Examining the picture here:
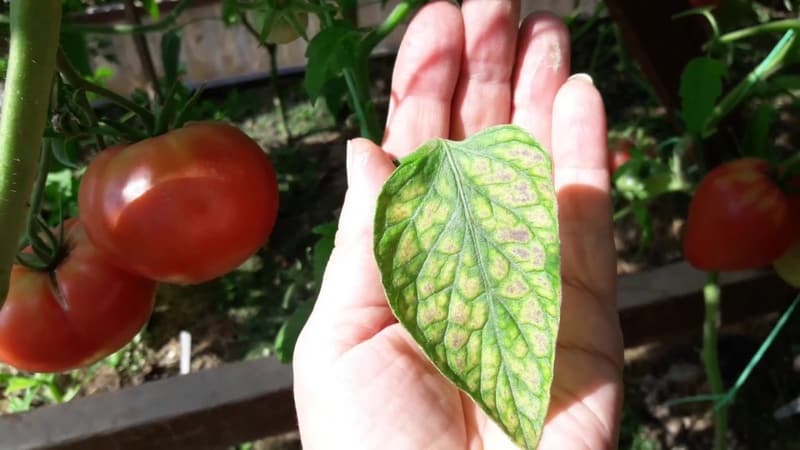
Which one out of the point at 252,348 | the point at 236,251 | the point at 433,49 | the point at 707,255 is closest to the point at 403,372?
the point at 236,251

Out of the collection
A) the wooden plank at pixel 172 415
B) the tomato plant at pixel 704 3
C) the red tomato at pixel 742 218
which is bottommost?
the wooden plank at pixel 172 415

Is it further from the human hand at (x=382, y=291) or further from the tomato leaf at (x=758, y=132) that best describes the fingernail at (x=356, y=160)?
the tomato leaf at (x=758, y=132)

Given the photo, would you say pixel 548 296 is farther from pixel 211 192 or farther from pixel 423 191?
pixel 211 192

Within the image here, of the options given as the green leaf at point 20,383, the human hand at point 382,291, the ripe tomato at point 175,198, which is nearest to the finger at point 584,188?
the human hand at point 382,291

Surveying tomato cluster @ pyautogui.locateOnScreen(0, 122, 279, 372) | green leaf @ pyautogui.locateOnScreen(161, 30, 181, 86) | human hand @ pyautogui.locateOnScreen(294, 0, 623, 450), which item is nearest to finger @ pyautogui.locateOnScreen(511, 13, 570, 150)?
human hand @ pyautogui.locateOnScreen(294, 0, 623, 450)

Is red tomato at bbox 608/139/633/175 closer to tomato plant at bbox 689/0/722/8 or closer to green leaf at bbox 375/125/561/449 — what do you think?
tomato plant at bbox 689/0/722/8

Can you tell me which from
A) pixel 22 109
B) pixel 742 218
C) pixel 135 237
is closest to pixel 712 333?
pixel 742 218
